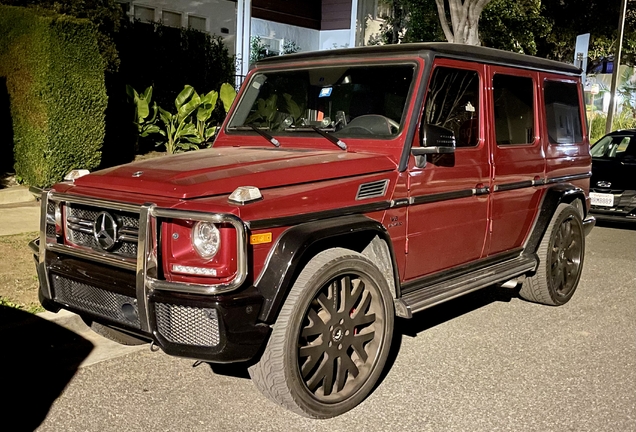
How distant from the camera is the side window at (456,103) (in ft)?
15.3

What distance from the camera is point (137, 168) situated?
4.08 metres

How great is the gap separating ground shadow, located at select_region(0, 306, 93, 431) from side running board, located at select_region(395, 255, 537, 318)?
83.9 inches

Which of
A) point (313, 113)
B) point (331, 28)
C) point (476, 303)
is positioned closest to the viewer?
point (313, 113)

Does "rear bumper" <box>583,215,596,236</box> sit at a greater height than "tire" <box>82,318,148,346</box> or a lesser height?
greater

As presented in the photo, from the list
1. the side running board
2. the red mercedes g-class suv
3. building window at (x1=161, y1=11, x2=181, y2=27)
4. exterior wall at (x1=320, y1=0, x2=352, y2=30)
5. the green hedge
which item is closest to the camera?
the red mercedes g-class suv

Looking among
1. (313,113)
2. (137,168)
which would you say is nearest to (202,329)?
(137,168)

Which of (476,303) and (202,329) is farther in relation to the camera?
(476,303)

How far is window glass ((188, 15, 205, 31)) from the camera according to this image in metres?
17.1

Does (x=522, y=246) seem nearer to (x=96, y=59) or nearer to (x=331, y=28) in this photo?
(x=96, y=59)

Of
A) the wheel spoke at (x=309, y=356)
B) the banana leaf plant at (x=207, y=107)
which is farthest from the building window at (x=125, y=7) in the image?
the wheel spoke at (x=309, y=356)

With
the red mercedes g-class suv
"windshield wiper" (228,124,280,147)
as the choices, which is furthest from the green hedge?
"windshield wiper" (228,124,280,147)

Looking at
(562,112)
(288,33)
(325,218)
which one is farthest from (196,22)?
(325,218)

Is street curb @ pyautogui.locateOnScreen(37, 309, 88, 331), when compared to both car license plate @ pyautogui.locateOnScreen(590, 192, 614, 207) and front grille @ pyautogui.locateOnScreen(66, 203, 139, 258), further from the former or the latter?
car license plate @ pyautogui.locateOnScreen(590, 192, 614, 207)

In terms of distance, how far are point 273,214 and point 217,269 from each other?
413mm
